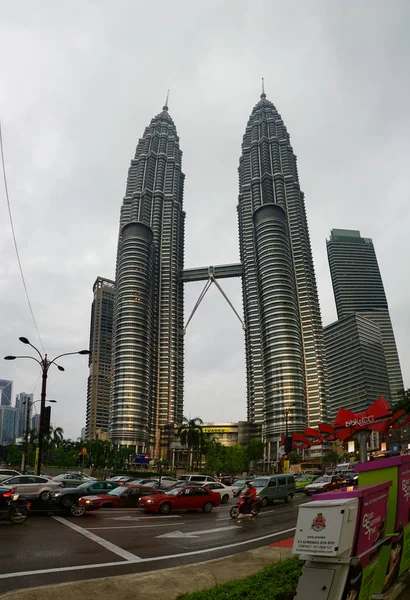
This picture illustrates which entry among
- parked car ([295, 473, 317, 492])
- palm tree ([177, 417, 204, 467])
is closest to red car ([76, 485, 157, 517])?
parked car ([295, 473, 317, 492])

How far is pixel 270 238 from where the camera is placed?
200 meters

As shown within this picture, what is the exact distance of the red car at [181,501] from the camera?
21188mm

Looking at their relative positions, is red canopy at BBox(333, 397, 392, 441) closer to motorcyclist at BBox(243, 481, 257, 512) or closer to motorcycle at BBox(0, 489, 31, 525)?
motorcyclist at BBox(243, 481, 257, 512)

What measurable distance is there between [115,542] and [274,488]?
16939 millimetres

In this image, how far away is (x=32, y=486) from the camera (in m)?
21.2

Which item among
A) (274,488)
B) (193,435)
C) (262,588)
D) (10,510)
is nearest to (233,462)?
(193,435)

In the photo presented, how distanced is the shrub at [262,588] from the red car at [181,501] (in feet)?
46.3

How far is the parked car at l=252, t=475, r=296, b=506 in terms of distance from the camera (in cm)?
2677

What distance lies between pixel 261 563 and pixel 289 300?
605 feet

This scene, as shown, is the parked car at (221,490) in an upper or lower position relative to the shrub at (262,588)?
lower

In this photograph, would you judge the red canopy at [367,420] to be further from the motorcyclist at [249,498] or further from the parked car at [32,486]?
the parked car at [32,486]

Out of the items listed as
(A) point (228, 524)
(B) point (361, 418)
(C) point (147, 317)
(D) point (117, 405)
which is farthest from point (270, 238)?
(A) point (228, 524)

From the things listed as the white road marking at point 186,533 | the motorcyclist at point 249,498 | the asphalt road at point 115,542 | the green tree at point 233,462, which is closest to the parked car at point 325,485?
the asphalt road at point 115,542

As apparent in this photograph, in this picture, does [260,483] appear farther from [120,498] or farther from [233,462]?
[233,462]
